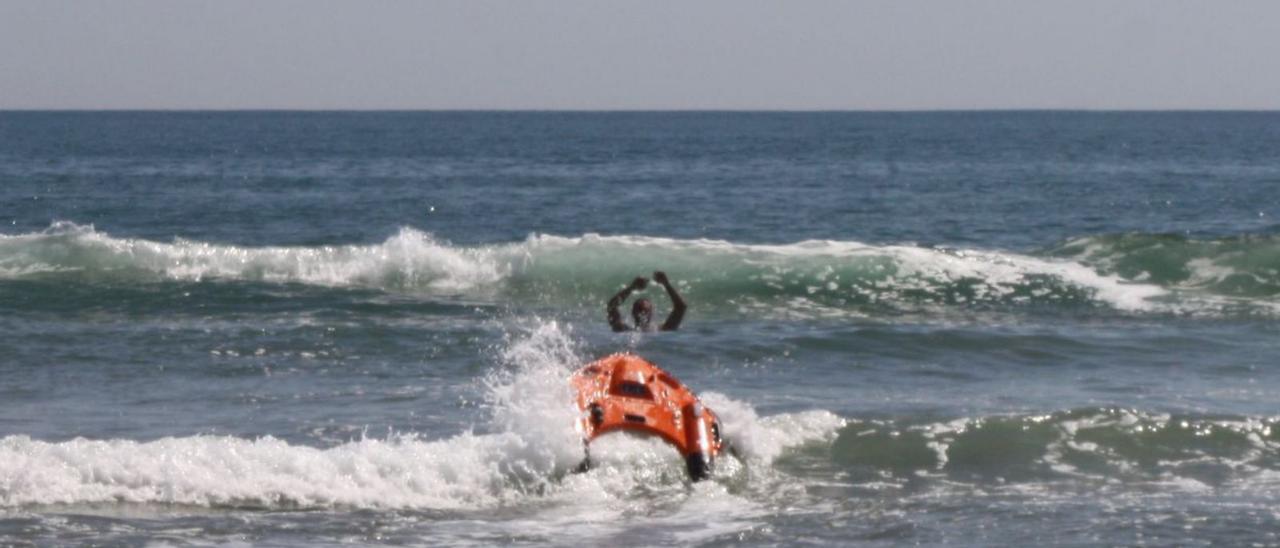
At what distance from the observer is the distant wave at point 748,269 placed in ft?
76.1

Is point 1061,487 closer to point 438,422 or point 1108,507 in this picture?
point 1108,507

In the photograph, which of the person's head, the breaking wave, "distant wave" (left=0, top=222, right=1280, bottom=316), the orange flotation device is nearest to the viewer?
the breaking wave

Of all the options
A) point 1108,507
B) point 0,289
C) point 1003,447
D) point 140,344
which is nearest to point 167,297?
point 0,289

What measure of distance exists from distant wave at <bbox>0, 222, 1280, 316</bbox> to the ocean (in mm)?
73

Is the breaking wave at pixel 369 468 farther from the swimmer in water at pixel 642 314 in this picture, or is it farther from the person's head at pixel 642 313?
the person's head at pixel 642 313

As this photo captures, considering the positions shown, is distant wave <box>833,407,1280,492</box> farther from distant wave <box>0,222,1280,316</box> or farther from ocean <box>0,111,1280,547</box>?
distant wave <box>0,222,1280,316</box>

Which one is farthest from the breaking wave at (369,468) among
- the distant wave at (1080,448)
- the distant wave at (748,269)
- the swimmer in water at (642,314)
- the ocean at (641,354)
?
the distant wave at (748,269)

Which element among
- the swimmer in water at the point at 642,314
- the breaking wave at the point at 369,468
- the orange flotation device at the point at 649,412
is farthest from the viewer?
the swimmer in water at the point at 642,314

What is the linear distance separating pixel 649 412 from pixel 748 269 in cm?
1145

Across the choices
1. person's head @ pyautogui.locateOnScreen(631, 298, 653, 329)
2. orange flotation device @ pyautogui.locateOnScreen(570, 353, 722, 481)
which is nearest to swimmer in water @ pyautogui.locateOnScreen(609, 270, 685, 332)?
person's head @ pyautogui.locateOnScreen(631, 298, 653, 329)

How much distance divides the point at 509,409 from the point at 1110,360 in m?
6.98

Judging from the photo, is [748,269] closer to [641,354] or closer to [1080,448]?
[641,354]

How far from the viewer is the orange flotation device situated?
12828 mm

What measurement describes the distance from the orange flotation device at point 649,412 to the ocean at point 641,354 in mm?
176
